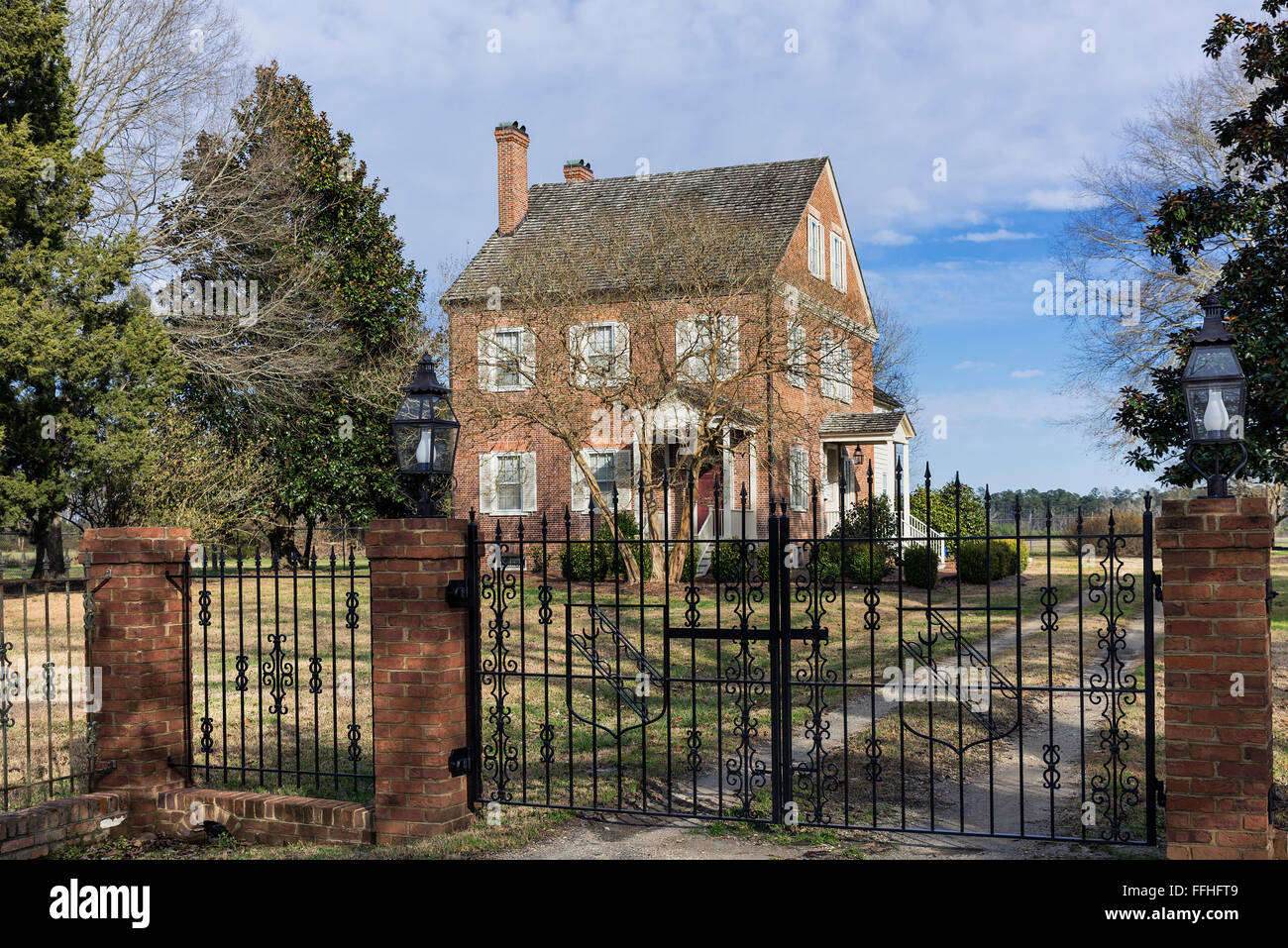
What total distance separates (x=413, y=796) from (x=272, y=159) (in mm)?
22926

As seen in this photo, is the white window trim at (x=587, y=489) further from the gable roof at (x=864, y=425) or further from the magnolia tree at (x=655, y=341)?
the gable roof at (x=864, y=425)

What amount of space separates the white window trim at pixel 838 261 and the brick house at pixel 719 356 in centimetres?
6

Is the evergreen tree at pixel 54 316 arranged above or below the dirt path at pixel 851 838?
above

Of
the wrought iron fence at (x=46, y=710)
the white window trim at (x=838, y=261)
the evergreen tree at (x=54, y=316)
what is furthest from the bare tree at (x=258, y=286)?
the white window trim at (x=838, y=261)

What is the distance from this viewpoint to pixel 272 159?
25.2 metres

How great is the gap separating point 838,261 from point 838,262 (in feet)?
0.17

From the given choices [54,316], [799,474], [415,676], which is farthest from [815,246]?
[415,676]

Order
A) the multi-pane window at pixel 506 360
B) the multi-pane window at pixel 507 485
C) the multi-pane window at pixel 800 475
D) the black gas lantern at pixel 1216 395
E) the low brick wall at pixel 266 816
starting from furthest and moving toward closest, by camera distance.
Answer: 1. the multi-pane window at pixel 507 485
2. the multi-pane window at pixel 800 475
3. the multi-pane window at pixel 506 360
4. the low brick wall at pixel 266 816
5. the black gas lantern at pixel 1216 395

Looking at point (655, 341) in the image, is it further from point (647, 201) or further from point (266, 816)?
point (266, 816)

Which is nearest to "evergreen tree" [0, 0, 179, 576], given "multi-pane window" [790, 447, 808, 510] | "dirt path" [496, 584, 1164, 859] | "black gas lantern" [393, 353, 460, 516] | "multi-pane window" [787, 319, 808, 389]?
"multi-pane window" [787, 319, 808, 389]

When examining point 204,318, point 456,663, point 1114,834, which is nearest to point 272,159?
point 204,318

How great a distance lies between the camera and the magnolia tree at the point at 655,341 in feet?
62.6

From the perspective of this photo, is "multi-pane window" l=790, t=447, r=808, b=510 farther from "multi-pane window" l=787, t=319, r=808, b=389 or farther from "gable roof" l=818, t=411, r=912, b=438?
"multi-pane window" l=787, t=319, r=808, b=389
